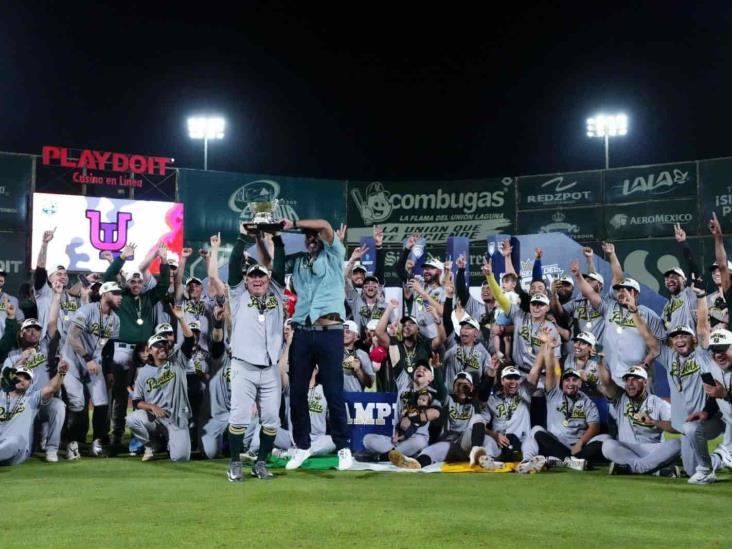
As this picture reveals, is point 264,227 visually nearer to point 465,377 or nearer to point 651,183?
point 465,377

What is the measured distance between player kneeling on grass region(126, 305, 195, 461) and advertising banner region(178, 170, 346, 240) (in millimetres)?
14213

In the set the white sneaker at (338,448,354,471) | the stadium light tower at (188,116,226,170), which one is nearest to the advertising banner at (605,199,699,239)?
the white sneaker at (338,448,354,471)

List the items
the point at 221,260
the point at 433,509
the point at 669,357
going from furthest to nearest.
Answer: the point at 221,260, the point at 669,357, the point at 433,509

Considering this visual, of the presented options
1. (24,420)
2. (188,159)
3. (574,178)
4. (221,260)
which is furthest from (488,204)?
(188,159)

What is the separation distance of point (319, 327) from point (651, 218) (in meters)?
16.9

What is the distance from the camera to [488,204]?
25953mm

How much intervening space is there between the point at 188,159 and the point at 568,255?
137 feet

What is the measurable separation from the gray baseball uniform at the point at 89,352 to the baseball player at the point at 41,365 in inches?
11.5

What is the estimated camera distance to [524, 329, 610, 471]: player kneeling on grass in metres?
9.42

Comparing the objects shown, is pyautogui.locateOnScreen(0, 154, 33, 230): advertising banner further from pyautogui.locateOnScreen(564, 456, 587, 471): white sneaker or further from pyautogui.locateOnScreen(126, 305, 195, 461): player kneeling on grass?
pyautogui.locateOnScreen(564, 456, 587, 471): white sneaker

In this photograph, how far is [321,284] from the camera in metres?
8.40

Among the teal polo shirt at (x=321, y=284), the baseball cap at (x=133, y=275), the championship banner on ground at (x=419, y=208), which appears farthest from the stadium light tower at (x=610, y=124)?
the teal polo shirt at (x=321, y=284)

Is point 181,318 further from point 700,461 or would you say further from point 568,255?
point 568,255

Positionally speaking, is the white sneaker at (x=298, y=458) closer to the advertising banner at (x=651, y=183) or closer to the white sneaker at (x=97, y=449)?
the white sneaker at (x=97, y=449)
